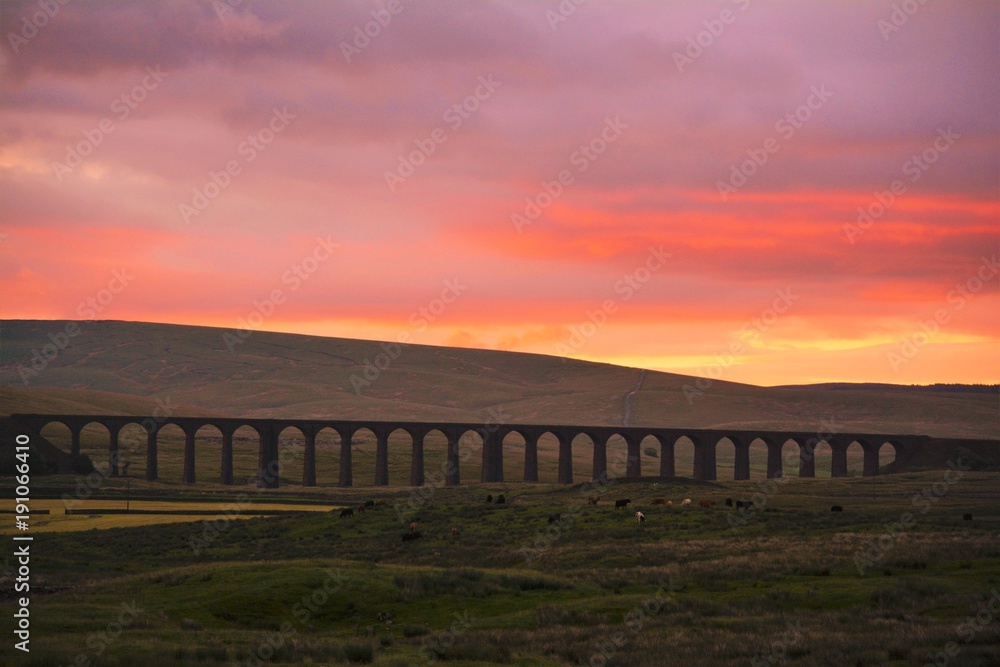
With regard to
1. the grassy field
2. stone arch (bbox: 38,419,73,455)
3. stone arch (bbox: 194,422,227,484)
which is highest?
stone arch (bbox: 38,419,73,455)

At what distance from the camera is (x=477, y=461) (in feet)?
551

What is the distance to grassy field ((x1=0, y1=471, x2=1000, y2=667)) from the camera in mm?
25906

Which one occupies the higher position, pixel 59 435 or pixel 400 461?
pixel 59 435

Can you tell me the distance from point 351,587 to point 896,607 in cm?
1818

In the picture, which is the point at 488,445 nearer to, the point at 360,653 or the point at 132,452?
the point at 132,452

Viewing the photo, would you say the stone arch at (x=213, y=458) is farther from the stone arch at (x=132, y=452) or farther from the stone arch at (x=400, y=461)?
the stone arch at (x=400, y=461)

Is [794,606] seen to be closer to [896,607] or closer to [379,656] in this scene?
[896,607]

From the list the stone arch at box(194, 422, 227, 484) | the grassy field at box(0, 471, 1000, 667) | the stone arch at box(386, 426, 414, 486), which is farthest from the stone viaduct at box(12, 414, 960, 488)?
the grassy field at box(0, 471, 1000, 667)

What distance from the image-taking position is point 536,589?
1506 inches

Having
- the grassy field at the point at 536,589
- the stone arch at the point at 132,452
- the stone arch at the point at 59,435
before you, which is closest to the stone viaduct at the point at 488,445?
the stone arch at the point at 132,452

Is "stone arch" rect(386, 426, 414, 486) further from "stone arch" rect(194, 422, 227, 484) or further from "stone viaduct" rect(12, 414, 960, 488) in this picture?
"stone arch" rect(194, 422, 227, 484)

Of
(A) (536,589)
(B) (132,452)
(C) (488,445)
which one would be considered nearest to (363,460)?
(B) (132,452)

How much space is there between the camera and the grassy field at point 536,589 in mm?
25906

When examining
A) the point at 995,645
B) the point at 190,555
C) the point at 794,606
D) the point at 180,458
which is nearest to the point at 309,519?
the point at 190,555
